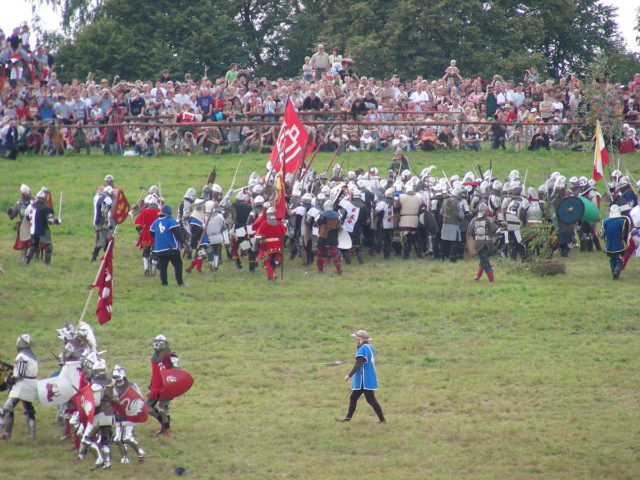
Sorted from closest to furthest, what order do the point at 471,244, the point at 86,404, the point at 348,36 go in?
1. the point at 86,404
2. the point at 471,244
3. the point at 348,36

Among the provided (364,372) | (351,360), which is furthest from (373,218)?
(364,372)

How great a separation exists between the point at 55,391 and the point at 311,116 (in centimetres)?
2044

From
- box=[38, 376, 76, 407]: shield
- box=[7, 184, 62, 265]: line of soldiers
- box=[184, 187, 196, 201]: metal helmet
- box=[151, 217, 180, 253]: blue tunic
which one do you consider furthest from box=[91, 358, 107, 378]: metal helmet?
box=[184, 187, 196, 201]: metal helmet

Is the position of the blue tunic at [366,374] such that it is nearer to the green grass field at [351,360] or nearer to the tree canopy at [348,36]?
the green grass field at [351,360]

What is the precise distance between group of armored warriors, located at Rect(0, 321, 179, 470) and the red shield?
0.05 feet

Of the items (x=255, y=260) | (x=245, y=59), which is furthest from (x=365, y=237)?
(x=245, y=59)

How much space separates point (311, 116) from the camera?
35312 millimetres

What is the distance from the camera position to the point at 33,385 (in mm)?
16234

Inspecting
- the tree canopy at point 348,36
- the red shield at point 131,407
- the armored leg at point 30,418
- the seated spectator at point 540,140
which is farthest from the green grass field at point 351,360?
the tree canopy at point 348,36

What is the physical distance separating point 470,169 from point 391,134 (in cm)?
358

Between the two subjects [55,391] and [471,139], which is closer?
[55,391]

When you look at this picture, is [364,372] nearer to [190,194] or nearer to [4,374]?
[4,374]

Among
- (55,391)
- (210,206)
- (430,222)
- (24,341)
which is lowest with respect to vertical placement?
(55,391)

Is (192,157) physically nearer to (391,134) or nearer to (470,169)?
(391,134)
